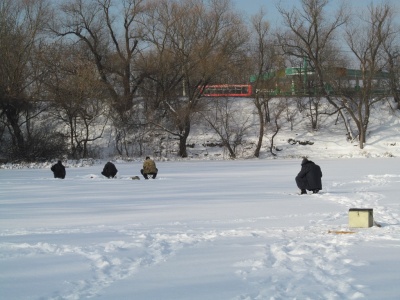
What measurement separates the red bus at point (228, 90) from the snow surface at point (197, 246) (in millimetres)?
33725

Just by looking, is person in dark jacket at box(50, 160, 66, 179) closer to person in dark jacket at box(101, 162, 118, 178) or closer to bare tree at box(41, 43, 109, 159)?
person in dark jacket at box(101, 162, 118, 178)

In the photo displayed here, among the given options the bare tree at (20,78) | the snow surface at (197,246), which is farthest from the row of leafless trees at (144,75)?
the snow surface at (197,246)

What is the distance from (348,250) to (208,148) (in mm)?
39346

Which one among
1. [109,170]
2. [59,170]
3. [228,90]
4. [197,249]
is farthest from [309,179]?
[228,90]

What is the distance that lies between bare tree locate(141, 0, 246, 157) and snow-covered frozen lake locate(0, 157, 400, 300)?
3098cm

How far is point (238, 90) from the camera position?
53.2 m

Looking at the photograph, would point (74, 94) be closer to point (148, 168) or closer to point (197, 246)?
point (148, 168)

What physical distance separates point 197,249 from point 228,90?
146 feet

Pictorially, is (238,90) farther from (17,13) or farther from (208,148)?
(17,13)

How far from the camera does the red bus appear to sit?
163 ft

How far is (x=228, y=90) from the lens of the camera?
169 ft

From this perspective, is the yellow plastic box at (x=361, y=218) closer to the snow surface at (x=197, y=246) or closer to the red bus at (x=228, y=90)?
the snow surface at (x=197, y=246)

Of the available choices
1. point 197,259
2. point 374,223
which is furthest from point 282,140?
point 197,259

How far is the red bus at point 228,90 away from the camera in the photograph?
49.8 m
